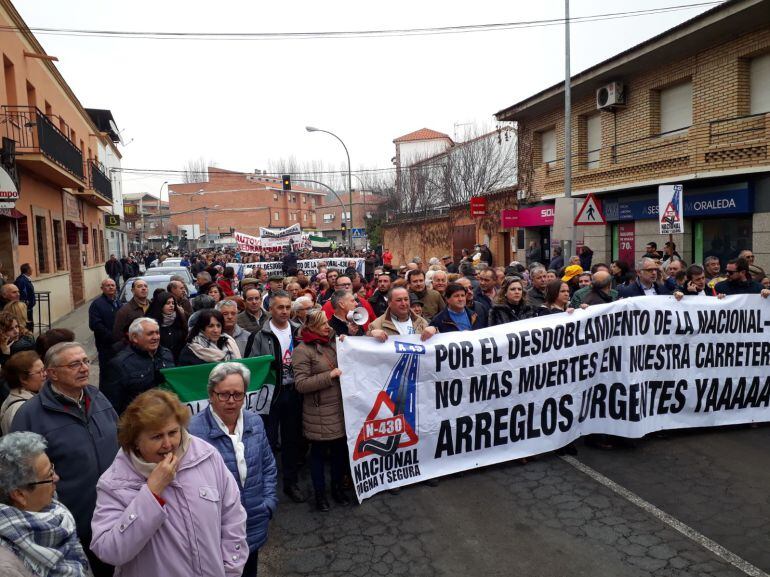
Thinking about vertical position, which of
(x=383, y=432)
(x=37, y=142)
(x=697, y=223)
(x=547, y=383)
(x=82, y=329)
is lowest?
(x=82, y=329)

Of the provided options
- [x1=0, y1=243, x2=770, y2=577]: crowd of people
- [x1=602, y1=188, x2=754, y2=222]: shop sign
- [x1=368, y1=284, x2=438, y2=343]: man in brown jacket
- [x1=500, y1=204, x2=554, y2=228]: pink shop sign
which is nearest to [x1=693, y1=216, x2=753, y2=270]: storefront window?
[x1=602, y1=188, x2=754, y2=222]: shop sign

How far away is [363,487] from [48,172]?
16146mm

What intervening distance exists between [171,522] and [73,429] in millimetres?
1124

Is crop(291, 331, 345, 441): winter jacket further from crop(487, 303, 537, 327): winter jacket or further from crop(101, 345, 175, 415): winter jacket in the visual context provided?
crop(487, 303, 537, 327): winter jacket

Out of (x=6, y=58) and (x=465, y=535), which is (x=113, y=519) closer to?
(x=465, y=535)

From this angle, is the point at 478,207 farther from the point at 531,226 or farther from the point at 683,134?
the point at 683,134

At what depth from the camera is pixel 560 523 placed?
4.69 metres

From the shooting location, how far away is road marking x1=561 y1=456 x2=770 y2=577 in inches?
157

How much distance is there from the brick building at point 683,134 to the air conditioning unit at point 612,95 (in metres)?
0.03

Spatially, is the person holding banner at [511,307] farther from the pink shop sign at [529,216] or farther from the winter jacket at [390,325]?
the pink shop sign at [529,216]

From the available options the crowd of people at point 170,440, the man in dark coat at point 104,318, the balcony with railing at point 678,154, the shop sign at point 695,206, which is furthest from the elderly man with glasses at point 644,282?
the shop sign at point 695,206

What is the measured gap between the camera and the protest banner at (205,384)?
16.5ft

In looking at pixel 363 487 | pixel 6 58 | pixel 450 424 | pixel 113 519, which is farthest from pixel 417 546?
pixel 6 58

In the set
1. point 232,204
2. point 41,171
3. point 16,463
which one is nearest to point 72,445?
point 16,463
